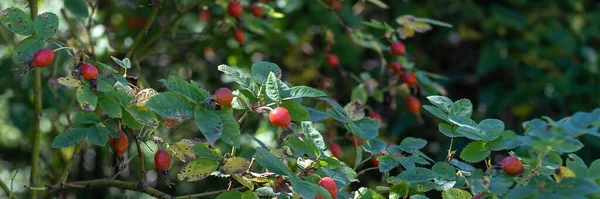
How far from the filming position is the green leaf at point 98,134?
3.36 feet

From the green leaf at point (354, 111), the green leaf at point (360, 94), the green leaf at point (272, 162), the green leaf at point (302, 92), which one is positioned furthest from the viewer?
the green leaf at point (360, 94)

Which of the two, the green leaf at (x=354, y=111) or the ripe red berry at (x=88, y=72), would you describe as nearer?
the ripe red berry at (x=88, y=72)

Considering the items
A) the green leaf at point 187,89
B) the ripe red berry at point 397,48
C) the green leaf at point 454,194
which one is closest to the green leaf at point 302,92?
the green leaf at point 187,89

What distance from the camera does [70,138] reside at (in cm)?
103

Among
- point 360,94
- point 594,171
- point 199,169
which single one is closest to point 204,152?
point 199,169

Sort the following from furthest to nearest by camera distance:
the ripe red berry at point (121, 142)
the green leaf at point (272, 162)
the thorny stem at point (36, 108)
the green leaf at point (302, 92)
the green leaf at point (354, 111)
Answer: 1. the thorny stem at point (36, 108)
2. the green leaf at point (354, 111)
3. the ripe red berry at point (121, 142)
4. the green leaf at point (302, 92)
5. the green leaf at point (272, 162)

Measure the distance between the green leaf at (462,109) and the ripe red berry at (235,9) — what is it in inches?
27.9

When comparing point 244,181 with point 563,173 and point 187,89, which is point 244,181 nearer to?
point 187,89

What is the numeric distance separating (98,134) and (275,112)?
0.25m

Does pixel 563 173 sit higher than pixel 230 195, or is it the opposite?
pixel 563 173

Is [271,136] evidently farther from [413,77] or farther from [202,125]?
[202,125]

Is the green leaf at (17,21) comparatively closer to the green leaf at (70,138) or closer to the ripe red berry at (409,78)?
the green leaf at (70,138)

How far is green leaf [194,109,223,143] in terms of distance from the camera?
0.90 meters

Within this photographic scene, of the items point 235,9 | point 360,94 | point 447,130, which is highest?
point 447,130
